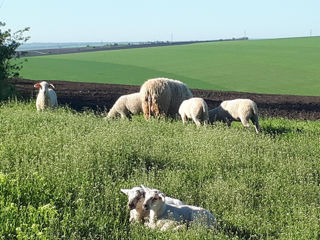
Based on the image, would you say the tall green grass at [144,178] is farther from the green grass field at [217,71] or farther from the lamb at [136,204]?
the green grass field at [217,71]

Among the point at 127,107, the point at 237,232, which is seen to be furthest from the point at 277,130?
the point at 237,232

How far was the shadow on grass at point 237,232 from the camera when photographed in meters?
6.50

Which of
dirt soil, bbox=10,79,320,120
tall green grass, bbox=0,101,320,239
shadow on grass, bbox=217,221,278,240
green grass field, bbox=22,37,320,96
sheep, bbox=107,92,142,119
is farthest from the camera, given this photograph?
green grass field, bbox=22,37,320,96

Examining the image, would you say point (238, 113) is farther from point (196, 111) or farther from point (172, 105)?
point (172, 105)

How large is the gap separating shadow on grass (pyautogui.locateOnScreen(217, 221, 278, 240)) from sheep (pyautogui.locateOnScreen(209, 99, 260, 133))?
7032 mm

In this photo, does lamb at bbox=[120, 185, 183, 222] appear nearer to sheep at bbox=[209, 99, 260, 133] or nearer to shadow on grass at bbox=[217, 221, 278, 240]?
shadow on grass at bbox=[217, 221, 278, 240]

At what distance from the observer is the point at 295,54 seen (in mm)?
51469

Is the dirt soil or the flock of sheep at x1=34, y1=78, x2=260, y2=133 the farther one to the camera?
the dirt soil

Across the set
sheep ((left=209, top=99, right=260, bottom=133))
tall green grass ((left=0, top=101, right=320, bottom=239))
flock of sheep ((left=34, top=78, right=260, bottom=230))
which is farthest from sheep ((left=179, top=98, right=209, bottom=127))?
tall green grass ((left=0, top=101, right=320, bottom=239))

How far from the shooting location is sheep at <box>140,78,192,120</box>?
14562mm

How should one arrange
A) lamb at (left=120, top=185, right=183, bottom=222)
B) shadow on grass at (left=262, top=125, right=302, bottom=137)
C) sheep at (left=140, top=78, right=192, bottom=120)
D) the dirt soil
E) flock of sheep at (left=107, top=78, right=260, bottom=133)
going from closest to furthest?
lamb at (left=120, top=185, right=183, bottom=222) < shadow on grass at (left=262, top=125, right=302, bottom=137) < flock of sheep at (left=107, top=78, right=260, bottom=133) < sheep at (left=140, top=78, right=192, bottom=120) < the dirt soil

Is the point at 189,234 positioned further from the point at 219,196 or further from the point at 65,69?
the point at 65,69

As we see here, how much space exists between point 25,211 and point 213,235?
2.40 meters

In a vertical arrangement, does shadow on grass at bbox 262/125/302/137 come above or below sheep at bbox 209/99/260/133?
below
